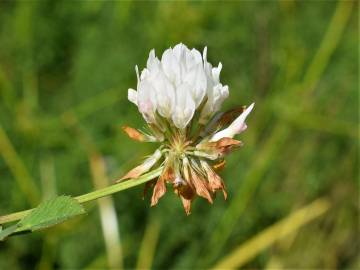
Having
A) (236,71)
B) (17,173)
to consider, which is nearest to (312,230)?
(236,71)

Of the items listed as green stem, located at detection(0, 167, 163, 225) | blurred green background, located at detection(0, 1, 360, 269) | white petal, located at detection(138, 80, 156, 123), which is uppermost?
blurred green background, located at detection(0, 1, 360, 269)

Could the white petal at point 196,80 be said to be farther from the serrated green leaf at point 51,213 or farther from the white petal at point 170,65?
the serrated green leaf at point 51,213

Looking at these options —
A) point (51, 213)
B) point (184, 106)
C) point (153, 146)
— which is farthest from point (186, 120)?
point (153, 146)

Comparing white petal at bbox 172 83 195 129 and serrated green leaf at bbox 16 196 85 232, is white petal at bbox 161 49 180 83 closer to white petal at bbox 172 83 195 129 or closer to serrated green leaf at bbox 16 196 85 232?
A: white petal at bbox 172 83 195 129

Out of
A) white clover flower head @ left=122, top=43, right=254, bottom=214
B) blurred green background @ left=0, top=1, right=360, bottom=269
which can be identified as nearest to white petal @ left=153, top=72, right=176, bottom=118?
white clover flower head @ left=122, top=43, right=254, bottom=214

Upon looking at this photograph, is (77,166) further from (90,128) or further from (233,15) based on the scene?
(233,15)

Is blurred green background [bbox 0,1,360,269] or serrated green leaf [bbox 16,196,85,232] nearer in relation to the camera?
serrated green leaf [bbox 16,196,85,232]

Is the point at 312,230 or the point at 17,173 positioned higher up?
the point at 17,173
